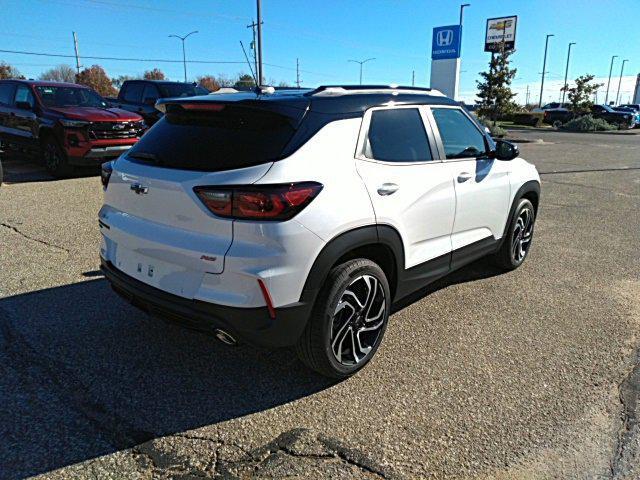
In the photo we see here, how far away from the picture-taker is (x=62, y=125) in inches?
376

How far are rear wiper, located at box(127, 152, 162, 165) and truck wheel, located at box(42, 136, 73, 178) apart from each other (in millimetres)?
7393

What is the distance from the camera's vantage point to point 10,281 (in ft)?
14.8

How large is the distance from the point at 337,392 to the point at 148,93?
40.7 ft

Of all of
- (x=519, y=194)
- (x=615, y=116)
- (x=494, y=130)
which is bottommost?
(x=494, y=130)

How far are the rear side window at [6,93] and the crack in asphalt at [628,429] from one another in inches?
488

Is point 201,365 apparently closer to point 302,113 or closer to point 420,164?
point 302,113

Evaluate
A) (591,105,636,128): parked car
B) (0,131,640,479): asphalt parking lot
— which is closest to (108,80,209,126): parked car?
(0,131,640,479): asphalt parking lot

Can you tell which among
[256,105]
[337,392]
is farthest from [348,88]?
[337,392]

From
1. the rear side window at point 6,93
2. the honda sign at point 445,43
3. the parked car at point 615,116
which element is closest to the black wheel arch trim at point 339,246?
the rear side window at point 6,93

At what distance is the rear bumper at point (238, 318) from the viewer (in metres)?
2.62

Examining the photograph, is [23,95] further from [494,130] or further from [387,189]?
[494,130]

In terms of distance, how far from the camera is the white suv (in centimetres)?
260

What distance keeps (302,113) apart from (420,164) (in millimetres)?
1070

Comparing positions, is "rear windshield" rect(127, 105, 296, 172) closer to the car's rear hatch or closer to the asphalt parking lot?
the car's rear hatch
